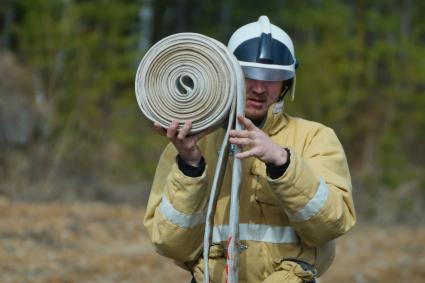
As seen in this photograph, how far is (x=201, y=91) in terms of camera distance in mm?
3795

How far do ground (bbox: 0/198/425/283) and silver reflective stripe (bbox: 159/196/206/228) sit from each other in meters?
4.92

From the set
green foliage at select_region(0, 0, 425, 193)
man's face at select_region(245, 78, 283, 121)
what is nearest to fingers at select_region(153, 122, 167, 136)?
man's face at select_region(245, 78, 283, 121)

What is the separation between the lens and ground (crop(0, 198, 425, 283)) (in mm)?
9344

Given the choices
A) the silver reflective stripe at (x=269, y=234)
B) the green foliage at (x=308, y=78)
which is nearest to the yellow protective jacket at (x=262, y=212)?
the silver reflective stripe at (x=269, y=234)

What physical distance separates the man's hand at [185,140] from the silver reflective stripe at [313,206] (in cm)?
45

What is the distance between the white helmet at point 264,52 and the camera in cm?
398

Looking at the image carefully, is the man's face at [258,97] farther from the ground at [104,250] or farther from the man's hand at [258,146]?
the ground at [104,250]

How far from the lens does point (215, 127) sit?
3801 mm

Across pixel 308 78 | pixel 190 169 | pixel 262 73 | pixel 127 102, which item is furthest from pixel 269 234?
pixel 308 78

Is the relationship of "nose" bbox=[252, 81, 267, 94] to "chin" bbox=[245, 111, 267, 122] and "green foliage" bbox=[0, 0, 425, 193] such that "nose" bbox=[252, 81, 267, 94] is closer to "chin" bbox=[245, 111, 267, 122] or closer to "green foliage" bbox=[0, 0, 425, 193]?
"chin" bbox=[245, 111, 267, 122]

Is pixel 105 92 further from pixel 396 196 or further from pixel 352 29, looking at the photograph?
pixel 352 29

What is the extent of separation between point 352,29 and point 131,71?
5.70m

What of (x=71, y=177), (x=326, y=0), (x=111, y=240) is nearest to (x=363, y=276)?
(x=111, y=240)

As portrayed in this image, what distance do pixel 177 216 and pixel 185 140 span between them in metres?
0.33
